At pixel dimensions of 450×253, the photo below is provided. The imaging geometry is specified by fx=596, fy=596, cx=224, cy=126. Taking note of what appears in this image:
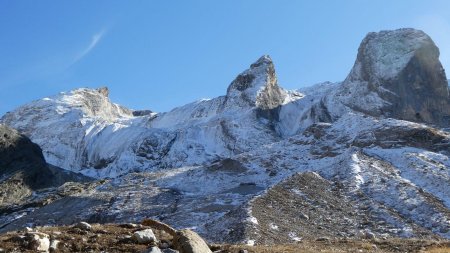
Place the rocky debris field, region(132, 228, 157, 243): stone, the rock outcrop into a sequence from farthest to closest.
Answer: the rock outcrop
region(132, 228, 157, 243): stone
the rocky debris field

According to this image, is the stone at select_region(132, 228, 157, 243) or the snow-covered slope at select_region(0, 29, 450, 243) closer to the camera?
the stone at select_region(132, 228, 157, 243)

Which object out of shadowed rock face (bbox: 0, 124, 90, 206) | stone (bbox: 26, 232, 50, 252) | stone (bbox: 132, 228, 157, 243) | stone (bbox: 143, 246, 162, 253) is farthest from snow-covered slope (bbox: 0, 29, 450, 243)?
stone (bbox: 26, 232, 50, 252)

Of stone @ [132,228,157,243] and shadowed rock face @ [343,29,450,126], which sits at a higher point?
shadowed rock face @ [343,29,450,126]

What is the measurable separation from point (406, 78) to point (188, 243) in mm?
131027

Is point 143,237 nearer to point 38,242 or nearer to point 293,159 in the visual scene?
point 38,242

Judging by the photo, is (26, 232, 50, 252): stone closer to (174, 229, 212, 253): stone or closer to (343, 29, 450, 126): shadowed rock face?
(174, 229, 212, 253): stone

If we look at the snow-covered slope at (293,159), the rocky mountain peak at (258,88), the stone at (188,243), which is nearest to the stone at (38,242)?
the stone at (188,243)

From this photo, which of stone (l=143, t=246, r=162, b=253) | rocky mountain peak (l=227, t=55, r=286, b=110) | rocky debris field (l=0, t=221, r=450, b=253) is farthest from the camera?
rocky mountain peak (l=227, t=55, r=286, b=110)

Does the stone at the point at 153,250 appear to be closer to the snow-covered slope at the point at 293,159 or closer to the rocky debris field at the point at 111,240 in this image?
the rocky debris field at the point at 111,240

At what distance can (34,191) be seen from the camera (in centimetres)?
10056

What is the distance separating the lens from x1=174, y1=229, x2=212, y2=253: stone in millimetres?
16203

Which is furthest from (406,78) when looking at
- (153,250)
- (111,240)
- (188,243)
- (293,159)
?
(153,250)

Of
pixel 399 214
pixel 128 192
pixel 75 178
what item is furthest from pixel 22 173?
pixel 399 214

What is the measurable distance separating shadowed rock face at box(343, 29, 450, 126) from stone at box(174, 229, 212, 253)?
12023cm
